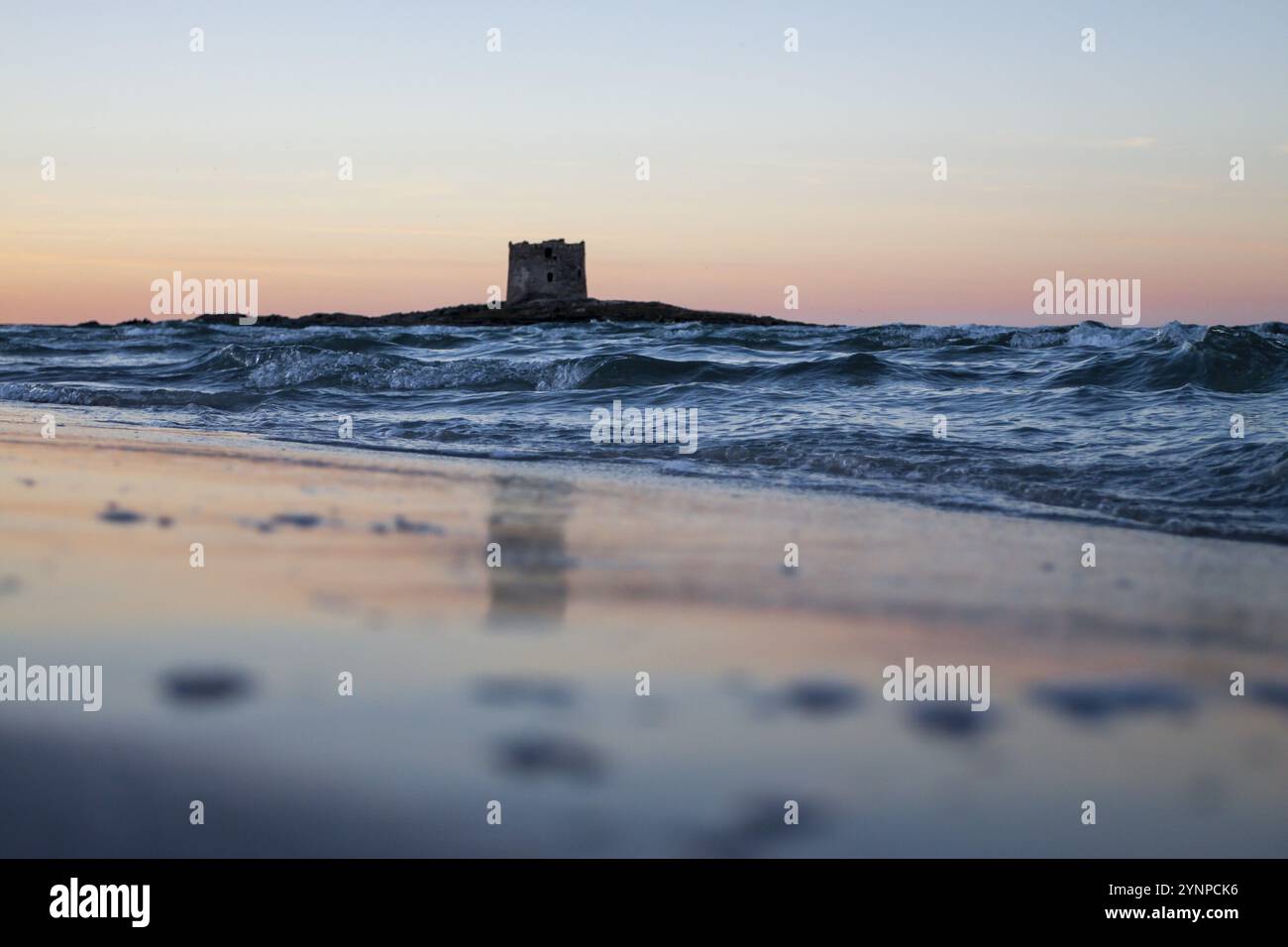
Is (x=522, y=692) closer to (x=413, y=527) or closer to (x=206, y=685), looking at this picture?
(x=206, y=685)

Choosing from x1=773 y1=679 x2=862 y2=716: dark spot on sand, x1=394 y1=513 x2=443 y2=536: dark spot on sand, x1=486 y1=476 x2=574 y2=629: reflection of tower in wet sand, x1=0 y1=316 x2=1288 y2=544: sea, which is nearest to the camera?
x1=773 y1=679 x2=862 y2=716: dark spot on sand

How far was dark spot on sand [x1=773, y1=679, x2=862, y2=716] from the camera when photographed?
2.19m

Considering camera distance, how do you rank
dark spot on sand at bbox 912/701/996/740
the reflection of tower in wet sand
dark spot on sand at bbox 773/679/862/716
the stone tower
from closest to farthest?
dark spot on sand at bbox 912/701/996/740 → dark spot on sand at bbox 773/679/862/716 → the reflection of tower in wet sand → the stone tower

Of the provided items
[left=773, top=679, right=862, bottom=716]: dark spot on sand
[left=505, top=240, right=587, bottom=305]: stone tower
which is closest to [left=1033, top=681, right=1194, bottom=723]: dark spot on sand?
[left=773, top=679, right=862, bottom=716]: dark spot on sand

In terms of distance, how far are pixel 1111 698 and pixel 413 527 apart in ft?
7.95

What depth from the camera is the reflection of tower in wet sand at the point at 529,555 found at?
2.85 m

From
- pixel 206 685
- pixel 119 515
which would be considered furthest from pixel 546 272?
pixel 206 685

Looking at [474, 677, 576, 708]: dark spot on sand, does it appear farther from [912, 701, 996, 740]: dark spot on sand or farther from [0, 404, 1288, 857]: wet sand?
[912, 701, 996, 740]: dark spot on sand

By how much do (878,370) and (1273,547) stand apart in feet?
25.8

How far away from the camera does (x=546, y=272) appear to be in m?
71.4

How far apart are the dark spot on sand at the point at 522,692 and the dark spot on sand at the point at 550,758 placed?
0.17m

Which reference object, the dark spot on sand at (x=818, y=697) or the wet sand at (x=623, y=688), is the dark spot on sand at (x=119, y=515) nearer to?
the wet sand at (x=623, y=688)

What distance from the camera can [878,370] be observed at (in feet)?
38.9
